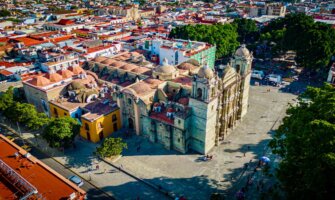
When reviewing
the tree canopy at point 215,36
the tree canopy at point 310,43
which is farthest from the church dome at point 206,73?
the tree canopy at point 310,43

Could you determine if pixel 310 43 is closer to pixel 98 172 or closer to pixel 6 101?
pixel 98 172

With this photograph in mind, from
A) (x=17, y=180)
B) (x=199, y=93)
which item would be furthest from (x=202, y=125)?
(x=17, y=180)

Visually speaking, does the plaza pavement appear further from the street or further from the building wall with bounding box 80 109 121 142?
the building wall with bounding box 80 109 121 142

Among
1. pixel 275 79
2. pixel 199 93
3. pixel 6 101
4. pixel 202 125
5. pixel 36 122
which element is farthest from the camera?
pixel 275 79

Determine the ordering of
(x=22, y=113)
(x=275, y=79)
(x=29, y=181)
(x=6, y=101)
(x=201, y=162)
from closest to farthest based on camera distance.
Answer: (x=29, y=181) → (x=201, y=162) → (x=22, y=113) → (x=6, y=101) → (x=275, y=79)

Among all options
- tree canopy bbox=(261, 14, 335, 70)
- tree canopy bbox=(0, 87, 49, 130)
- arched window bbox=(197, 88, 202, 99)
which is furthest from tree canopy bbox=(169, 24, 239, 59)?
tree canopy bbox=(0, 87, 49, 130)

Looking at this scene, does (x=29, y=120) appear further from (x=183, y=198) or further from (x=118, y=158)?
(x=183, y=198)
